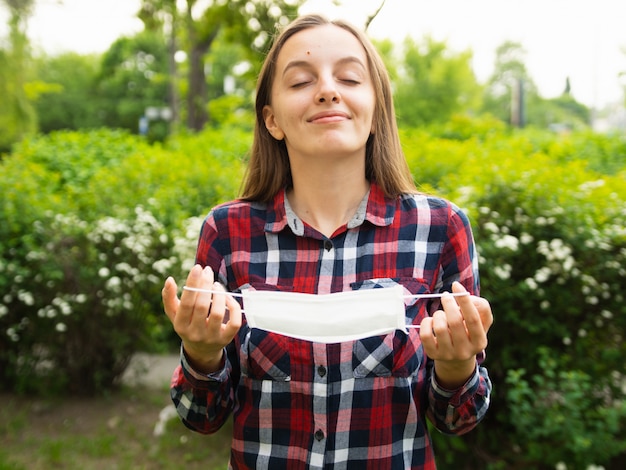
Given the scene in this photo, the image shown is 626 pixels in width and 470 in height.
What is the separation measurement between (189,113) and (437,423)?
12.5m

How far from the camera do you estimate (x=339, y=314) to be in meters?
1.38

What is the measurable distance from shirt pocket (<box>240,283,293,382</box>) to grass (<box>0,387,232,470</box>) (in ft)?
8.68

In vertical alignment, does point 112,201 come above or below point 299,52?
below

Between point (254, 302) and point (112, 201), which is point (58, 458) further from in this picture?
point (254, 302)

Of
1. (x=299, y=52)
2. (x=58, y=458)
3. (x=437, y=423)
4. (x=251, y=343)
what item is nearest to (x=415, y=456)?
(x=437, y=423)

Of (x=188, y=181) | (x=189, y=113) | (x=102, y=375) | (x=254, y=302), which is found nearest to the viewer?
(x=254, y=302)

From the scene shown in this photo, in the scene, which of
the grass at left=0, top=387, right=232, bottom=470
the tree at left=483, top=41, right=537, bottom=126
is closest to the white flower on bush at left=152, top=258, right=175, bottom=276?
the grass at left=0, top=387, right=232, bottom=470

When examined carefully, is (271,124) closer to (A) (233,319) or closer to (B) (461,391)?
(A) (233,319)

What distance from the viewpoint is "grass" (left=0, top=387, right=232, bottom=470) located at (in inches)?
156

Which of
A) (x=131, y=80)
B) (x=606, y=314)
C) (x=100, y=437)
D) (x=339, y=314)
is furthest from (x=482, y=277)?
(x=131, y=80)

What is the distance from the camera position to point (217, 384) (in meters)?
1.48

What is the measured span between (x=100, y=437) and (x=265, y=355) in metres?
3.33

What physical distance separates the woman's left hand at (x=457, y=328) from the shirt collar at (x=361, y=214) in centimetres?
36

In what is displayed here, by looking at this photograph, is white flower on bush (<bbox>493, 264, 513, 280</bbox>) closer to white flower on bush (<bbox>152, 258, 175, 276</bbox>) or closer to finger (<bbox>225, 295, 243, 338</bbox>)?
finger (<bbox>225, 295, 243, 338</bbox>)
